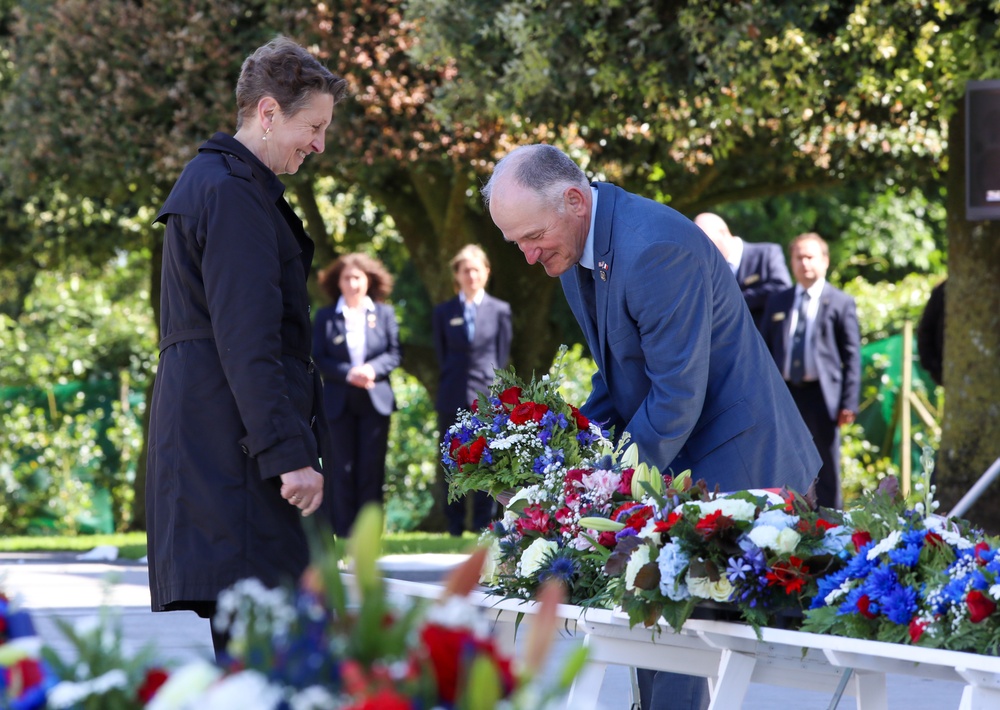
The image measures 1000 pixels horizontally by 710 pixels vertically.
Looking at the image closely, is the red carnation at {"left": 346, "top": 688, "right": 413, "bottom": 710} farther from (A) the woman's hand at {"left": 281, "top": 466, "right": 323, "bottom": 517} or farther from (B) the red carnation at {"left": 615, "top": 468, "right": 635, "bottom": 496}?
(B) the red carnation at {"left": 615, "top": 468, "right": 635, "bottom": 496}

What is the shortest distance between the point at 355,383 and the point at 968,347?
13.3 ft

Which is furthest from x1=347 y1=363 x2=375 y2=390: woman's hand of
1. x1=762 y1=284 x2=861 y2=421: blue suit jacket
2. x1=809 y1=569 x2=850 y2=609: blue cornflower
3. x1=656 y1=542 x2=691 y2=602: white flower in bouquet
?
x1=809 y1=569 x2=850 y2=609: blue cornflower

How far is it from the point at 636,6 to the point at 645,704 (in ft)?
16.9

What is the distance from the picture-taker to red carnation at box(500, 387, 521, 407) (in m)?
3.71

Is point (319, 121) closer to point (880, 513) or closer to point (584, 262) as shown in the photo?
point (584, 262)

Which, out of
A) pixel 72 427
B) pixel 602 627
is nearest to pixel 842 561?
pixel 602 627

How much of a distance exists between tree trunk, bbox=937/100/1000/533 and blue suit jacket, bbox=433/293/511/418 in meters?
3.09

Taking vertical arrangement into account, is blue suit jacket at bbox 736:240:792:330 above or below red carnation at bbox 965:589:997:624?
above

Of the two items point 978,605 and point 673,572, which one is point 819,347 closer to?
point 673,572

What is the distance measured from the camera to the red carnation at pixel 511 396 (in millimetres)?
3707

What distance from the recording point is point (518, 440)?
3.60 metres

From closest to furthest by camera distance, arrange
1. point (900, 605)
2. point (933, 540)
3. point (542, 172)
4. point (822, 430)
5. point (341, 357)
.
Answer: point (900, 605) < point (933, 540) < point (542, 172) < point (822, 430) < point (341, 357)

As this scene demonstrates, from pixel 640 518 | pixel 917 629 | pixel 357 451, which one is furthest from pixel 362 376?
pixel 917 629

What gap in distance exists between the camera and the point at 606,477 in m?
3.38
